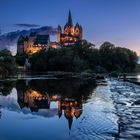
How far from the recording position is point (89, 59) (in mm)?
173000

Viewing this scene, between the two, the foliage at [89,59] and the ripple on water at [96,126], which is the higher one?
the foliage at [89,59]

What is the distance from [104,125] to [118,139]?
3770mm

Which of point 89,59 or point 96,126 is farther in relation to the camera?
point 89,59

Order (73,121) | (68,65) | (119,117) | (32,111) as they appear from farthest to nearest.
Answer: (68,65), (32,111), (119,117), (73,121)

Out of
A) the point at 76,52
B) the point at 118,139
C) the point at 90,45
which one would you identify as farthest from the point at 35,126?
the point at 90,45

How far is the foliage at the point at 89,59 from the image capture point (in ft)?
524

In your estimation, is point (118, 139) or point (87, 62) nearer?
point (118, 139)

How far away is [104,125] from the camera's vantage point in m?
17.0

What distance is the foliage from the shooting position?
159750 mm

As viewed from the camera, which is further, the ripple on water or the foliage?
the foliage

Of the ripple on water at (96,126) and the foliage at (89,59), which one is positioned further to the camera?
the foliage at (89,59)

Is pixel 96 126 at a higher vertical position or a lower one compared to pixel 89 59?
lower

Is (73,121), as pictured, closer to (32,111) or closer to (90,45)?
(32,111)

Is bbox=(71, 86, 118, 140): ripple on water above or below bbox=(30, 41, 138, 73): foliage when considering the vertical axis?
below
